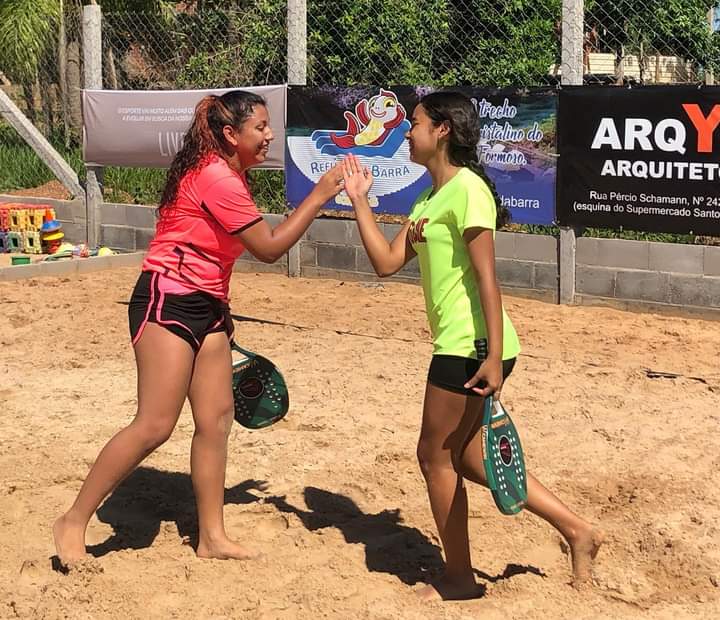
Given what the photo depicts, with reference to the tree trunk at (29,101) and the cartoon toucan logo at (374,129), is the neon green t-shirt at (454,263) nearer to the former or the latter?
the cartoon toucan logo at (374,129)

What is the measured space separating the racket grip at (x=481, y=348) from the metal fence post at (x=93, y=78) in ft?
32.2

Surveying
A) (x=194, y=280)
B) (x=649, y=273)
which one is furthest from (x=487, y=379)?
(x=649, y=273)

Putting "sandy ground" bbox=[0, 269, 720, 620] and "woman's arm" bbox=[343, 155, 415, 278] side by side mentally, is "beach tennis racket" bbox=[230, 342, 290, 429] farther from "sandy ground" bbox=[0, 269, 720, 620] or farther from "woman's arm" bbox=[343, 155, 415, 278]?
"woman's arm" bbox=[343, 155, 415, 278]

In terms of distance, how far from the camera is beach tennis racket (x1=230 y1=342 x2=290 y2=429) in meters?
5.16

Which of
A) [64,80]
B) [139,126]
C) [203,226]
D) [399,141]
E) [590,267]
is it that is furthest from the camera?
[64,80]

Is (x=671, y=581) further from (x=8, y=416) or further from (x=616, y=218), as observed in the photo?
(x=616, y=218)

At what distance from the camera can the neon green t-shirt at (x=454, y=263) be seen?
3.97m

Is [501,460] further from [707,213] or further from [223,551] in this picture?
[707,213]

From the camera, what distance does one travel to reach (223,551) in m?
4.62

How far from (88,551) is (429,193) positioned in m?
1.99

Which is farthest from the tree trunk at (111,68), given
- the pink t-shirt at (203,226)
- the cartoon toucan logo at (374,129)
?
the pink t-shirt at (203,226)

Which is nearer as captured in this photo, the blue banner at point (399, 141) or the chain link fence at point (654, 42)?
the blue banner at point (399, 141)

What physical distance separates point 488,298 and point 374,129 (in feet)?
23.0

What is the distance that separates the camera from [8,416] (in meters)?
6.77
